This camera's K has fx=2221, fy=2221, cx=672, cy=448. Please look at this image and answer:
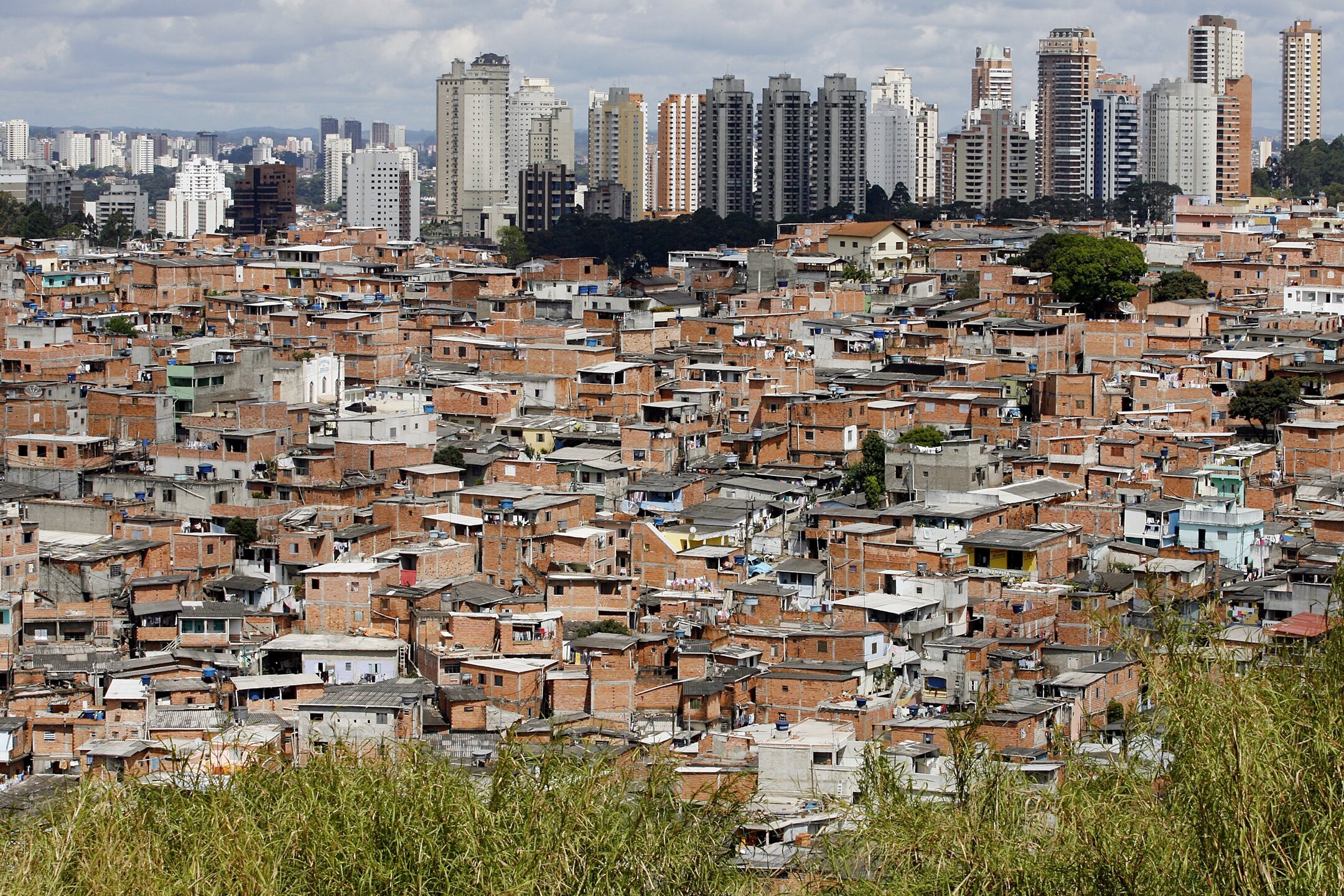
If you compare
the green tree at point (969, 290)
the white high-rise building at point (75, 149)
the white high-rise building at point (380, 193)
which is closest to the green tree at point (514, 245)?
the white high-rise building at point (380, 193)

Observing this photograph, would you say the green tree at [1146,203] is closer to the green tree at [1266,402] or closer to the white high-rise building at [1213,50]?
the white high-rise building at [1213,50]

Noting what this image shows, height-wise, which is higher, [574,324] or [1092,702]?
[574,324]

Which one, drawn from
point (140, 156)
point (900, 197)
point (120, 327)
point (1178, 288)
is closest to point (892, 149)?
point (900, 197)

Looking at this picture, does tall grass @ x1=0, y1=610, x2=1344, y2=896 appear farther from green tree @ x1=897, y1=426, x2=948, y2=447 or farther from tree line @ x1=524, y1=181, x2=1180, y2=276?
tree line @ x1=524, y1=181, x2=1180, y2=276

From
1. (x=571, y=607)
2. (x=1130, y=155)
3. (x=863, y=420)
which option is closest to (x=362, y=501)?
(x=571, y=607)

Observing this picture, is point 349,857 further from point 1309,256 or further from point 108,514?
point 1309,256

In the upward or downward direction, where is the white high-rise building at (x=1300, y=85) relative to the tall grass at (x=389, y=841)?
upward
